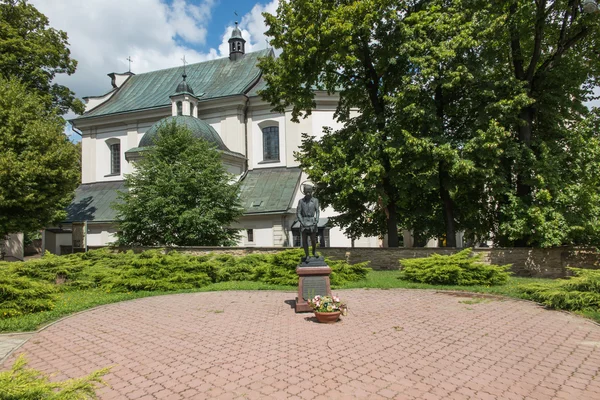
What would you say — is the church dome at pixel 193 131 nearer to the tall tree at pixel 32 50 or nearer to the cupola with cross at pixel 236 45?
the tall tree at pixel 32 50

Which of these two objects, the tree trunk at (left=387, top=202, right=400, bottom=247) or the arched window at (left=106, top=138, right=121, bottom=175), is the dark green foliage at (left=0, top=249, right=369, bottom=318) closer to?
the tree trunk at (left=387, top=202, right=400, bottom=247)

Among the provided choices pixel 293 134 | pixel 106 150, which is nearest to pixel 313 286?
pixel 293 134

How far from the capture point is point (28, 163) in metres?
19.2

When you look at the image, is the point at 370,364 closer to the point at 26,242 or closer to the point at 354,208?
the point at 354,208

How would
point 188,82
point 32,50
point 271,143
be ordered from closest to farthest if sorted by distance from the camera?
point 32,50, point 271,143, point 188,82

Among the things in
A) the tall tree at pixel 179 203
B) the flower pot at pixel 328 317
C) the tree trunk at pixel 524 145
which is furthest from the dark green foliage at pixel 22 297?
the tree trunk at pixel 524 145

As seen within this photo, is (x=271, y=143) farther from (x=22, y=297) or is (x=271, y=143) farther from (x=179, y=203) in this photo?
(x=22, y=297)

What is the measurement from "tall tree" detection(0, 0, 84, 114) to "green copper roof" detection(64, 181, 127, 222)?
8.03 m

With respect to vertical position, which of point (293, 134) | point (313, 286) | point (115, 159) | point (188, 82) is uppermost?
point (188, 82)

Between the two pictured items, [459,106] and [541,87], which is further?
[459,106]

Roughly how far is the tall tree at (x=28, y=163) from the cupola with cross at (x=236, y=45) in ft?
62.2

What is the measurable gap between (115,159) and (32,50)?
12463 mm

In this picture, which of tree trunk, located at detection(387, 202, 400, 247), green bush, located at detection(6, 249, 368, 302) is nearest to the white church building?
tree trunk, located at detection(387, 202, 400, 247)

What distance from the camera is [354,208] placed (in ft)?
63.0
